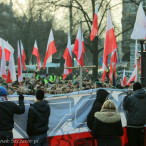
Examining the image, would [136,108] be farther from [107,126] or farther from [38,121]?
[38,121]

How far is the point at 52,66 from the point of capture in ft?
126

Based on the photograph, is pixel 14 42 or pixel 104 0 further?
pixel 14 42

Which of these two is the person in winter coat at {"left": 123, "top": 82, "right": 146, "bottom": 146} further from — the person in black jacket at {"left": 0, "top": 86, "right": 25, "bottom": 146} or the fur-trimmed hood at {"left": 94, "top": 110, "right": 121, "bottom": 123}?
the person in black jacket at {"left": 0, "top": 86, "right": 25, "bottom": 146}

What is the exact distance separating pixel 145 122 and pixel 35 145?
2.12m

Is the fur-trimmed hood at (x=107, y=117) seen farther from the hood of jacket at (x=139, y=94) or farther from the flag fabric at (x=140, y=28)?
the flag fabric at (x=140, y=28)

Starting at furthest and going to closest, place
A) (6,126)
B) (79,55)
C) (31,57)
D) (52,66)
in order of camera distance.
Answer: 1. (31,57)
2. (52,66)
3. (79,55)
4. (6,126)

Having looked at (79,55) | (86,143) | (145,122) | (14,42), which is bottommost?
(86,143)

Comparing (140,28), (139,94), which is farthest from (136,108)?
(140,28)

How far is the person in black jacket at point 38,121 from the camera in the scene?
5.95 metres

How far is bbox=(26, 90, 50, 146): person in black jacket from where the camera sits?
5.95m

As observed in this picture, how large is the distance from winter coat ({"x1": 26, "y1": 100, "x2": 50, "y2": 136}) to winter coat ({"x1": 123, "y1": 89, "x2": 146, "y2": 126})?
64.0 inches

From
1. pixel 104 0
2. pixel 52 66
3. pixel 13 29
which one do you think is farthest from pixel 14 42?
pixel 104 0

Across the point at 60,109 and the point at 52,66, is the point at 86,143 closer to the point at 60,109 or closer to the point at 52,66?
the point at 60,109

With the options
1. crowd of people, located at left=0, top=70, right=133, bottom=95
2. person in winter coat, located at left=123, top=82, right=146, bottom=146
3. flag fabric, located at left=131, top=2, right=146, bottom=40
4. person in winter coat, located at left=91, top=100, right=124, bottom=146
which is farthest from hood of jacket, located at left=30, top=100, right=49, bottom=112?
flag fabric, located at left=131, top=2, right=146, bottom=40
